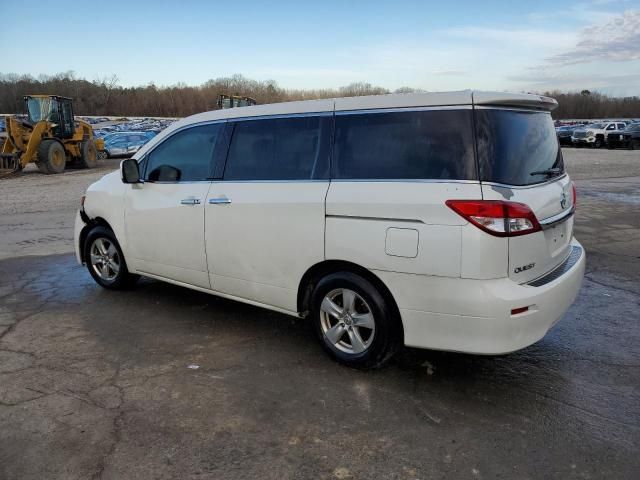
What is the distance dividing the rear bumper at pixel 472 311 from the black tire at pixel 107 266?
3223 millimetres

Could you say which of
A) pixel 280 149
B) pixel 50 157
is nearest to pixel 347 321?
pixel 280 149

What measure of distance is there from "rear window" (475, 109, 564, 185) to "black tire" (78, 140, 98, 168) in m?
23.6

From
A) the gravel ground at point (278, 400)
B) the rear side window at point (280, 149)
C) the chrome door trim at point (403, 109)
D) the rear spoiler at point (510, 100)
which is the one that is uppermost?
the rear spoiler at point (510, 100)

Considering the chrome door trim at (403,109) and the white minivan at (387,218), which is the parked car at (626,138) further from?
the chrome door trim at (403,109)

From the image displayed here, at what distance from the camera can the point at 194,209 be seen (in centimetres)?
459

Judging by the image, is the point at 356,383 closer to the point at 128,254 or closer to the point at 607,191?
the point at 128,254

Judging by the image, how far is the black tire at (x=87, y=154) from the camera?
23859mm

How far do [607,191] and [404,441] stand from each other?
46.2 ft

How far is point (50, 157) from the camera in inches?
829

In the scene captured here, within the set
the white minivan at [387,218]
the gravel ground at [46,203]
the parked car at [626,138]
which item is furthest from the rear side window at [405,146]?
the parked car at [626,138]

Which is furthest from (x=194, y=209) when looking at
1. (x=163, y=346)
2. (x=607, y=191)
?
(x=607, y=191)

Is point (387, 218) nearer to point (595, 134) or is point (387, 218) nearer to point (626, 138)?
point (626, 138)

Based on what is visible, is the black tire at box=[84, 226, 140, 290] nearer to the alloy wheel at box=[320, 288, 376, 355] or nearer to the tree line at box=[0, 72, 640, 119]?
the alloy wheel at box=[320, 288, 376, 355]

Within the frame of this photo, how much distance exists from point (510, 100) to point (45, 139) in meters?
22.2
